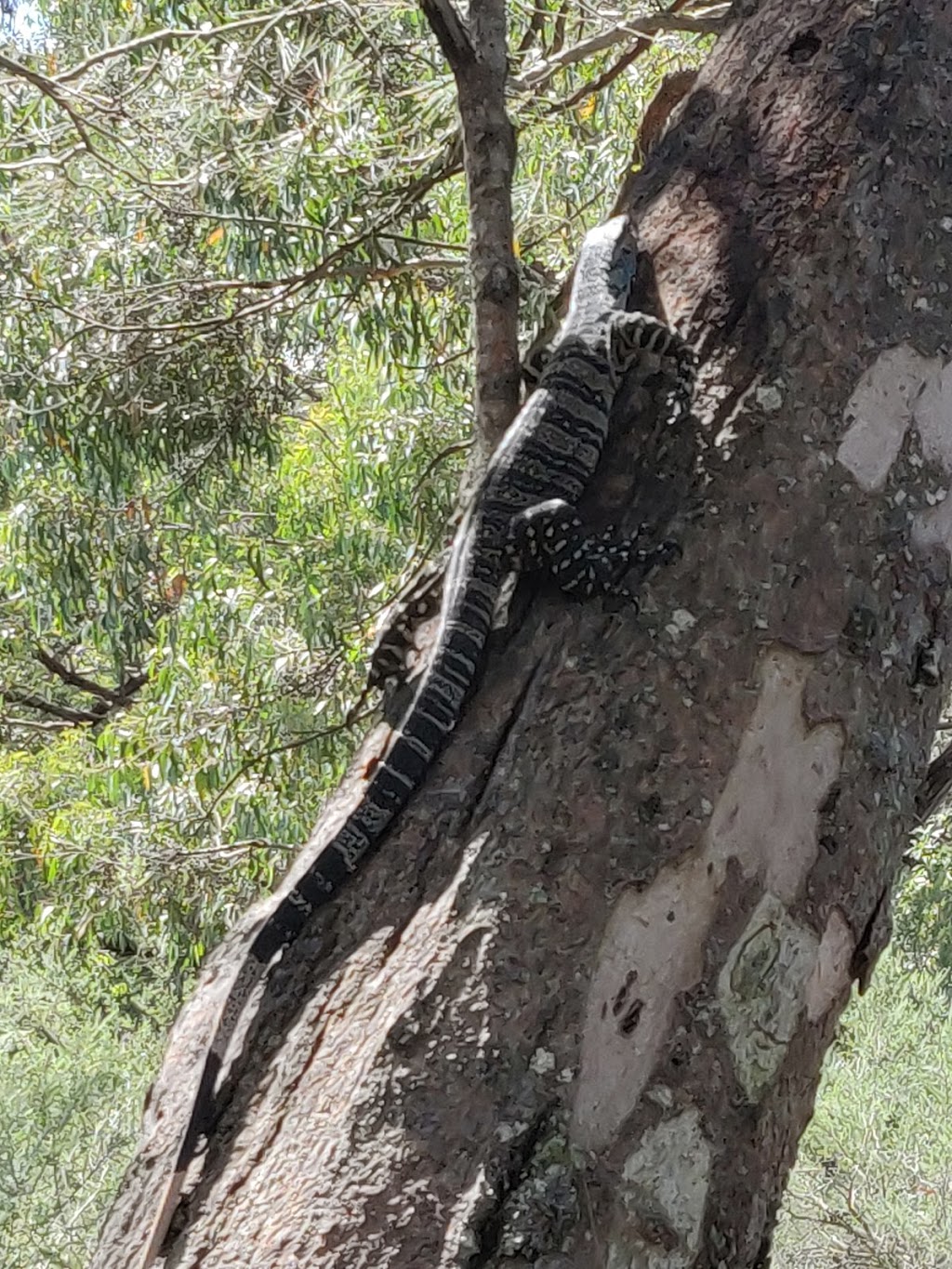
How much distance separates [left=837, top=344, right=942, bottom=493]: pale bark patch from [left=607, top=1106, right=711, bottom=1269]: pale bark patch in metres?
0.74

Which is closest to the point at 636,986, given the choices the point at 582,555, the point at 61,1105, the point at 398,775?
the point at 398,775

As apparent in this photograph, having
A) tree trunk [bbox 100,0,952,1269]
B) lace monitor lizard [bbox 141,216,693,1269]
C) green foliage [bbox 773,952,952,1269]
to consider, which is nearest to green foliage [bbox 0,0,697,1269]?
green foliage [bbox 773,952,952,1269]

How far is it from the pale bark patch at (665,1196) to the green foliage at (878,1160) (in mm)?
2586

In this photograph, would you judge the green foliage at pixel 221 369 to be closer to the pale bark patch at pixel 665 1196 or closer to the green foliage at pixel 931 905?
the green foliage at pixel 931 905

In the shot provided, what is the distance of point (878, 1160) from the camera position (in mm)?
3816

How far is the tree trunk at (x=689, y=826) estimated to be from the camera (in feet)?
3.89

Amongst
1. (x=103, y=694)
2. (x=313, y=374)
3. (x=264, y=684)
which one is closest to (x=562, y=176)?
(x=313, y=374)

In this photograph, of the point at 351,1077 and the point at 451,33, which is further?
the point at 451,33

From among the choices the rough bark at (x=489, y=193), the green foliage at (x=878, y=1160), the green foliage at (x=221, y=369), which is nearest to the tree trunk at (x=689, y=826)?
the rough bark at (x=489, y=193)

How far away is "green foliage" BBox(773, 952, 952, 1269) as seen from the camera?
368 cm

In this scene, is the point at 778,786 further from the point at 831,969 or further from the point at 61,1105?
the point at 61,1105

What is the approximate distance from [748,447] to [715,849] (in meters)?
0.48

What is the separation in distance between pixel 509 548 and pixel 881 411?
53 centimetres

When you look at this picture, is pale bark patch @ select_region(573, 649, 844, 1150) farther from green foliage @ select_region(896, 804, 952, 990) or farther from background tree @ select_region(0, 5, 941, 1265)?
green foliage @ select_region(896, 804, 952, 990)
